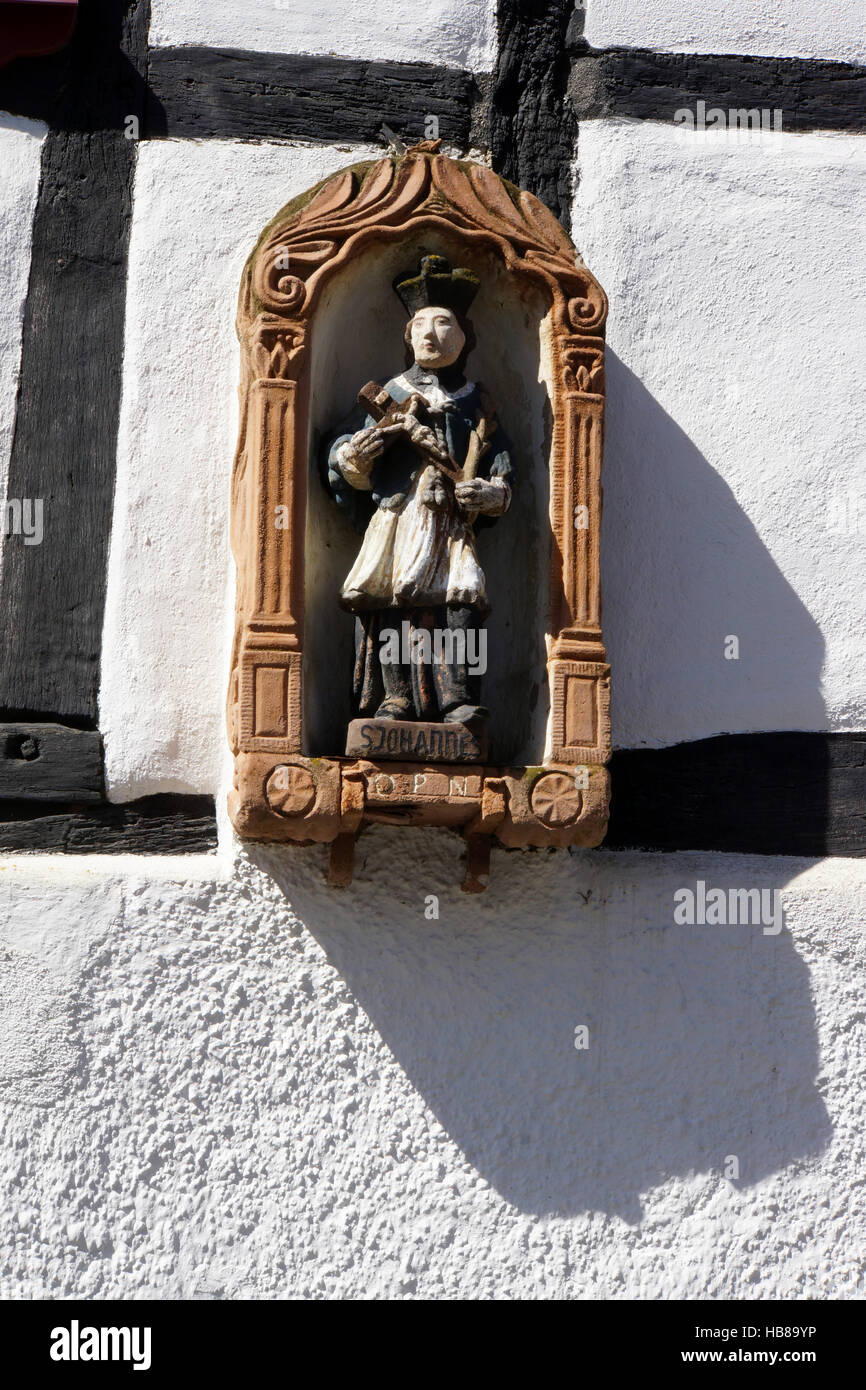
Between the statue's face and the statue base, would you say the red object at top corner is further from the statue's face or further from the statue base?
the statue base

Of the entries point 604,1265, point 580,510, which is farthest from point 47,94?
point 604,1265

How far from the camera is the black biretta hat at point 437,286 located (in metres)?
3.65

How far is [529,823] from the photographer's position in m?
3.39

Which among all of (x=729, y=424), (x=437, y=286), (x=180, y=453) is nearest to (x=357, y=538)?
(x=180, y=453)

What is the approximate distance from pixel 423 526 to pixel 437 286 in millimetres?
486

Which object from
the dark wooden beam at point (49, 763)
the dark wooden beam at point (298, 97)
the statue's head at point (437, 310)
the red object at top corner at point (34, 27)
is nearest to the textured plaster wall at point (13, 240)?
the red object at top corner at point (34, 27)

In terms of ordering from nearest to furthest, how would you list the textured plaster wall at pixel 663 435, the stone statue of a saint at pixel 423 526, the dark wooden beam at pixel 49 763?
the stone statue of a saint at pixel 423 526 < the dark wooden beam at pixel 49 763 < the textured plaster wall at pixel 663 435

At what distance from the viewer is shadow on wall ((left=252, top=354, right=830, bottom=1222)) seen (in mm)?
3438

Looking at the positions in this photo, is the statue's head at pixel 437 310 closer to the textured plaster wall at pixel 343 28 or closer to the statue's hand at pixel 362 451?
the statue's hand at pixel 362 451

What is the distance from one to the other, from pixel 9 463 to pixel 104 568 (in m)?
0.27

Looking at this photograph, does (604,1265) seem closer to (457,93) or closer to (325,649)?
(325,649)

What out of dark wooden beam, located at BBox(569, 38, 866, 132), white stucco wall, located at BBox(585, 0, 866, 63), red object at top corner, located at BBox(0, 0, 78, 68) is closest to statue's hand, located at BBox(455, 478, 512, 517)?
dark wooden beam, located at BBox(569, 38, 866, 132)

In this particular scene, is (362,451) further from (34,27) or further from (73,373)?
(34,27)

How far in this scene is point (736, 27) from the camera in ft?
13.5
